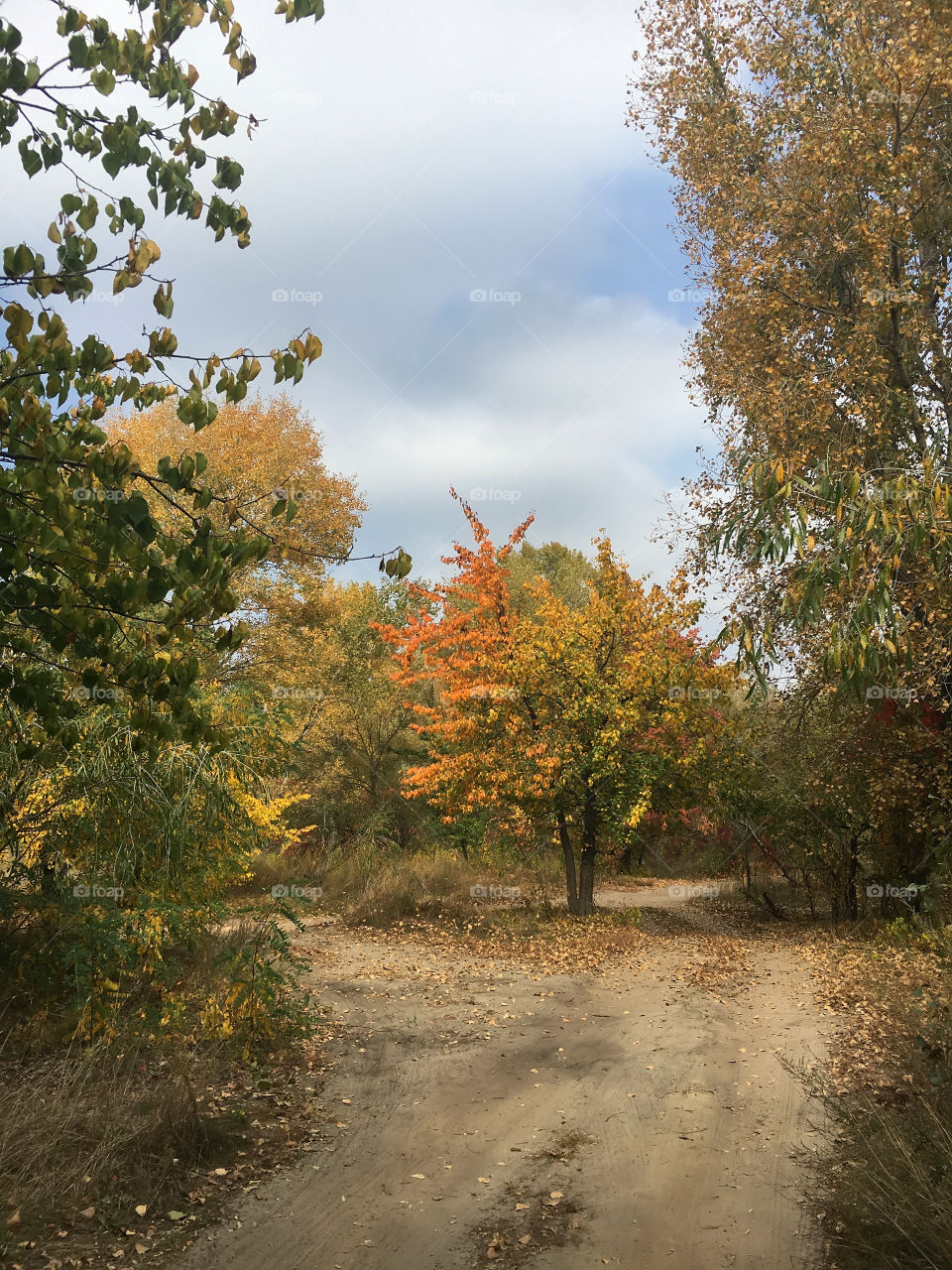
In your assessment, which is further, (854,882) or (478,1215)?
(854,882)

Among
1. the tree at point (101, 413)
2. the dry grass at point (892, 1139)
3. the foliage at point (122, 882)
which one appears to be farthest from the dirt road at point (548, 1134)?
the tree at point (101, 413)

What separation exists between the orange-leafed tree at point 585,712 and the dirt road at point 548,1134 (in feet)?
13.1

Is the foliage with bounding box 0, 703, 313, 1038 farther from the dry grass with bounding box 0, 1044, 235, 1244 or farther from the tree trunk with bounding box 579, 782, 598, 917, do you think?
the tree trunk with bounding box 579, 782, 598, 917

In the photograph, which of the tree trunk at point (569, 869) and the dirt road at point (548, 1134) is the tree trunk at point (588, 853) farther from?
the dirt road at point (548, 1134)

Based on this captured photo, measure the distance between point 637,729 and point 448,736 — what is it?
335 cm

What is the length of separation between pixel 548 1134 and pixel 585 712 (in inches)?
346

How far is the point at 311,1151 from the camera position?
20.7 feet

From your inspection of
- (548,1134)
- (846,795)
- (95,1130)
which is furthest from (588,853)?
(95,1130)

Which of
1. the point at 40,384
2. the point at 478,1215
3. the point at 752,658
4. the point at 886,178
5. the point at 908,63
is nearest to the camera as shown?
the point at 40,384

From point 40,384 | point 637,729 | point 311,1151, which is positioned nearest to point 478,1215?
point 311,1151

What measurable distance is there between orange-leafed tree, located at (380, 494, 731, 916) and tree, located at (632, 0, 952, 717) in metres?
2.11

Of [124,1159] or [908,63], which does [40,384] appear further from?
[908,63]

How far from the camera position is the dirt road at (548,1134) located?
5.01m

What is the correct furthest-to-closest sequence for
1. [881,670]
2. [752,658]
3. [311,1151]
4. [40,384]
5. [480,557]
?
[480,557] → [881,670] → [311,1151] → [752,658] → [40,384]
